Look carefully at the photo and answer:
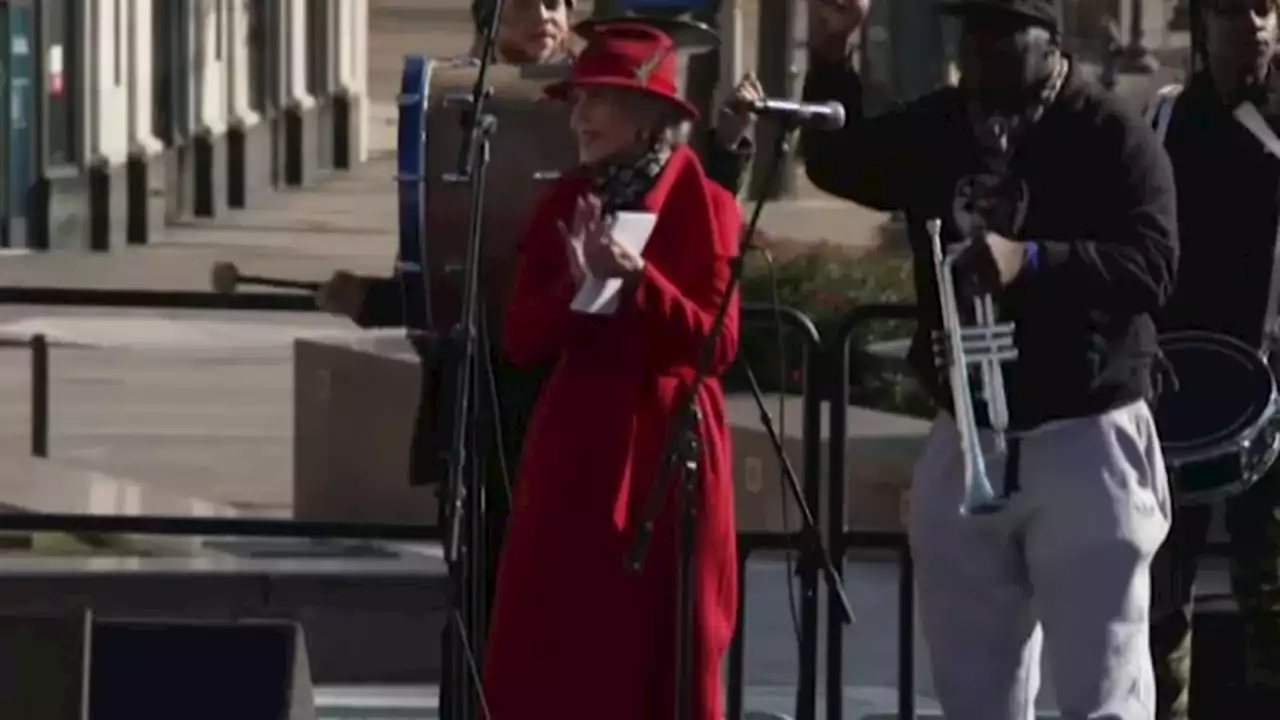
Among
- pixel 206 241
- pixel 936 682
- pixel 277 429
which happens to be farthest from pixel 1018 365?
pixel 206 241

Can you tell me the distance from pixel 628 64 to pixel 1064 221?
870 mm

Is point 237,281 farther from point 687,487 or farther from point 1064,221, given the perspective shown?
point 1064,221

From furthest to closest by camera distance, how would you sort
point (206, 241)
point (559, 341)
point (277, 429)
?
point (206, 241) < point (277, 429) < point (559, 341)

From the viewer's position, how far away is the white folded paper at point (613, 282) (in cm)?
574

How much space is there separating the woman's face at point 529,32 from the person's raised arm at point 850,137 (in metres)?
0.59

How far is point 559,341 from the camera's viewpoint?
19.5 ft

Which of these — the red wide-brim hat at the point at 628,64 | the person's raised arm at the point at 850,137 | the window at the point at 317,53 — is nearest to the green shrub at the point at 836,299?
the person's raised arm at the point at 850,137

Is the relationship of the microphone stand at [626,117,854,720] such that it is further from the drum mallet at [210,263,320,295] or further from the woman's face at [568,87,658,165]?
the drum mallet at [210,263,320,295]

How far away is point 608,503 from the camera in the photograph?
598 cm

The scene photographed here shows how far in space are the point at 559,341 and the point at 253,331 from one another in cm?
1348

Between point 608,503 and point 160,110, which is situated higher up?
point 608,503

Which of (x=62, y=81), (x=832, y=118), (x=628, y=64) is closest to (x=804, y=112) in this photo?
(x=832, y=118)

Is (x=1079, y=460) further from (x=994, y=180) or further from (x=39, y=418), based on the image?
(x=39, y=418)

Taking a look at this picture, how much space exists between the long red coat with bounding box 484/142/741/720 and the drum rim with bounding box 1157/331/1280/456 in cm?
110
